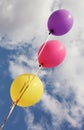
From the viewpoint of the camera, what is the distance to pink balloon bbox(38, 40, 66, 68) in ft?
32.6

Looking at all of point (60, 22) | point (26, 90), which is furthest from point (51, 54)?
point (26, 90)

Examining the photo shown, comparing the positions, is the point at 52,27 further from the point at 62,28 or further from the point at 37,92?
the point at 37,92

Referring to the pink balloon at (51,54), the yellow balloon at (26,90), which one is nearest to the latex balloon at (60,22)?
the pink balloon at (51,54)

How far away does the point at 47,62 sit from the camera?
993 centimetres

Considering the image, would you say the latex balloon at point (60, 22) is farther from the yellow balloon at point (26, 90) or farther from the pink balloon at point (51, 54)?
the yellow balloon at point (26, 90)

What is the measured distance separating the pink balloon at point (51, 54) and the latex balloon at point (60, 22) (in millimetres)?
445

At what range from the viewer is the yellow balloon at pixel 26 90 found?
8.90 meters

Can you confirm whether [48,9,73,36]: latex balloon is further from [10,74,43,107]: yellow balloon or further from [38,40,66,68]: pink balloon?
[10,74,43,107]: yellow balloon

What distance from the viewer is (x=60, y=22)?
1022cm

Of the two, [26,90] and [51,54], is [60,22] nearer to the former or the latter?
[51,54]

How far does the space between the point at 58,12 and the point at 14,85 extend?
325cm

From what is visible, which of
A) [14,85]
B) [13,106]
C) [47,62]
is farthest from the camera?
[47,62]

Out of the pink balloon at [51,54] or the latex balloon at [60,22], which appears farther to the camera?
the latex balloon at [60,22]

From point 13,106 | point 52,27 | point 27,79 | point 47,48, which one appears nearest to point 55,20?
point 52,27
